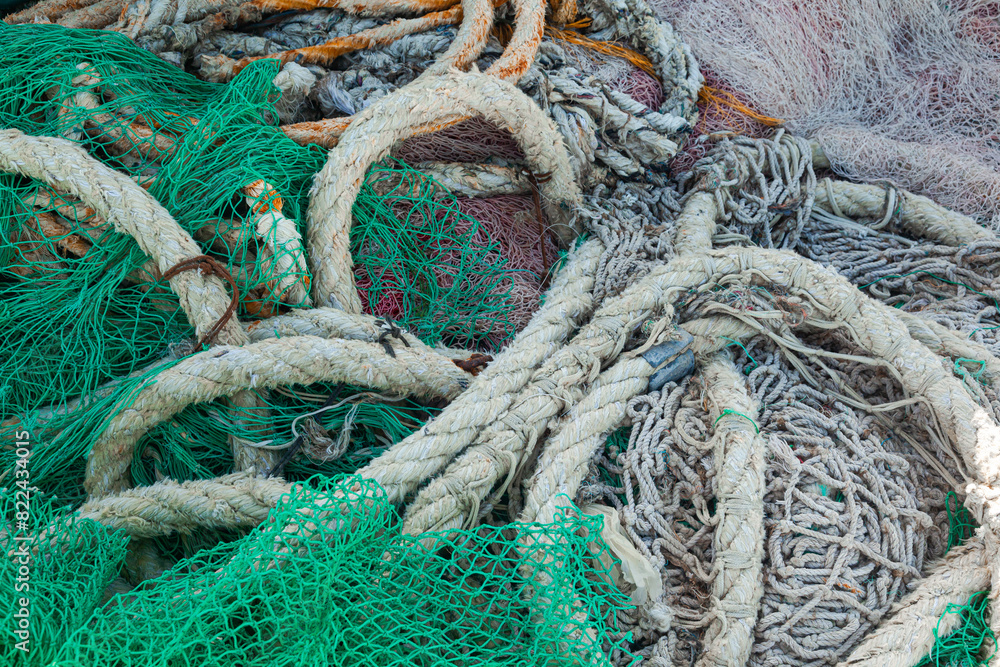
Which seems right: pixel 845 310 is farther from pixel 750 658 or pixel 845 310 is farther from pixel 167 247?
pixel 167 247

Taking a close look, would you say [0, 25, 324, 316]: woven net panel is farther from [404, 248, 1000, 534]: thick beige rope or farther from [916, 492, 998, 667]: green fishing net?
[916, 492, 998, 667]: green fishing net

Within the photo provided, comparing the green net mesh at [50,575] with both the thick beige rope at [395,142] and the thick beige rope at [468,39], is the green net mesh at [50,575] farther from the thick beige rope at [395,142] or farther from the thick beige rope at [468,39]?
the thick beige rope at [468,39]

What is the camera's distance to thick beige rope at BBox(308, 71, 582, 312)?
5.89ft

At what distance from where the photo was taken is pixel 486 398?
5.09 ft

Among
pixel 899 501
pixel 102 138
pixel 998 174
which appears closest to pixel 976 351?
pixel 899 501

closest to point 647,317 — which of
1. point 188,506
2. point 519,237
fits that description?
point 519,237

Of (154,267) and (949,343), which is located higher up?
(949,343)

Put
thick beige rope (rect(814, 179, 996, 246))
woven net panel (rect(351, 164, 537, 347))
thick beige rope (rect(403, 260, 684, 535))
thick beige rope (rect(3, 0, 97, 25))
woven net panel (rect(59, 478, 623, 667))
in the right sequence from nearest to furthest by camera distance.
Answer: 1. woven net panel (rect(59, 478, 623, 667))
2. thick beige rope (rect(403, 260, 684, 535))
3. woven net panel (rect(351, 164, 537, 347))
4. thick beige rope (rect(814, 179, 996, 246))
5. thick beige rope (rect(3, 0, 97, 25))

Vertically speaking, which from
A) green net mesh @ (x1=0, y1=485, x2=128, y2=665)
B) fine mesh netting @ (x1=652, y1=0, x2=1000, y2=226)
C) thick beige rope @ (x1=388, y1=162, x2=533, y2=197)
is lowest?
green net mesh @ (x1=0, y1=485, x2=128, y2=665)

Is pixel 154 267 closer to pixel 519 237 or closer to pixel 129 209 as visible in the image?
pixel 129 209

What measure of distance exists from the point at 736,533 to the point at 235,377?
1.01 meters

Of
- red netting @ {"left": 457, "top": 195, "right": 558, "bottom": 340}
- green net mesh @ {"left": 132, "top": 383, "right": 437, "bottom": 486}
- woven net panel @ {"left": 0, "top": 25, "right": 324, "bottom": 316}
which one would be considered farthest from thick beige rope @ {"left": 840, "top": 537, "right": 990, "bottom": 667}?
woven net panel @ {"left": 0, "top": 25, "right": 324, "bottom": 316}

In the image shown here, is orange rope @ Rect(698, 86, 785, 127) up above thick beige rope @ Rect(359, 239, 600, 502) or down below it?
above

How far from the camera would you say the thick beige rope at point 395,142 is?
1794 millimetres
